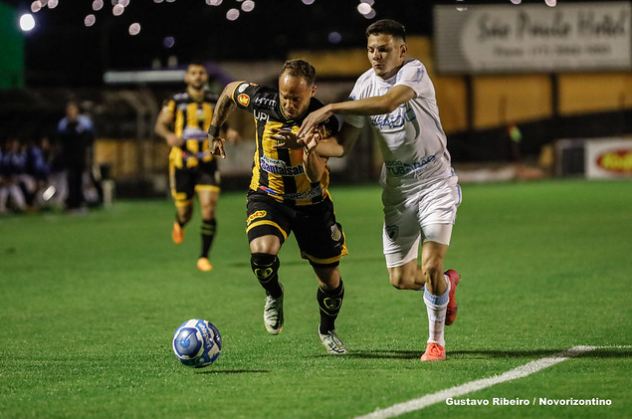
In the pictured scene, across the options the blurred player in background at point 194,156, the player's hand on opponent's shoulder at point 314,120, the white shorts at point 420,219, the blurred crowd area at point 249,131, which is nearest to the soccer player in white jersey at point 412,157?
the white shorts at point 420,219

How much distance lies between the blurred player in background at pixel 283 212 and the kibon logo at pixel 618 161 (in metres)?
31.5

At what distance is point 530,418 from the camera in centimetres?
532

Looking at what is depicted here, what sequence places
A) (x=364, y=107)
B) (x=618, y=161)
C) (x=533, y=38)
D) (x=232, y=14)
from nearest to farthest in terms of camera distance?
(x=364, y=107) < (x=618, y=161) < (x=232, y=14) < (x=533, y=38)

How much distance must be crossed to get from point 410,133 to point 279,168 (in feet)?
3.18

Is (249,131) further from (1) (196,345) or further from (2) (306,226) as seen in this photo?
(1) (196,345)

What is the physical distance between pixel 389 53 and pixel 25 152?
831 inches

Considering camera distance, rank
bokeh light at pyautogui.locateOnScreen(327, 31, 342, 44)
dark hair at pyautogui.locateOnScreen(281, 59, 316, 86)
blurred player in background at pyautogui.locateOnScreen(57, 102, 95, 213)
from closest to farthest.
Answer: dark hair at pyautogui.locateOnScreen(281, 59, 316, 86) → blurred player in background at pyautogui.locateOnScreen(57, 102, 95, 213) → bokeh light at pyautogui.locateOnScreen(327, 31, 342, 44)

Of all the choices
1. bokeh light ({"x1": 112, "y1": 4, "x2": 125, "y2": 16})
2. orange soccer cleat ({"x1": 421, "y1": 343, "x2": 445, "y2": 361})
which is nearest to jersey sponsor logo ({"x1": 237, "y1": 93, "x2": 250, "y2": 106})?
orange soccer cleat ({"x1": 421, "y1": 343, "x2": 445, "y2": 361})

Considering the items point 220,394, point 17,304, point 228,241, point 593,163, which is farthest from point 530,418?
point 593,163

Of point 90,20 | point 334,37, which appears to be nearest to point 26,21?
point 90,20

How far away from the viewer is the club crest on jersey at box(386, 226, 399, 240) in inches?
300

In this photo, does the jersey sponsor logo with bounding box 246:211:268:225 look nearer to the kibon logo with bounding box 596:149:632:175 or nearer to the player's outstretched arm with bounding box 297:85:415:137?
the player's outstretched arm with bounding box 297:85:415:137

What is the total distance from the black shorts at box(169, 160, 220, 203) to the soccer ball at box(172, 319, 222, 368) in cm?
645

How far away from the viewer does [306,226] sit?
7.51 metres
